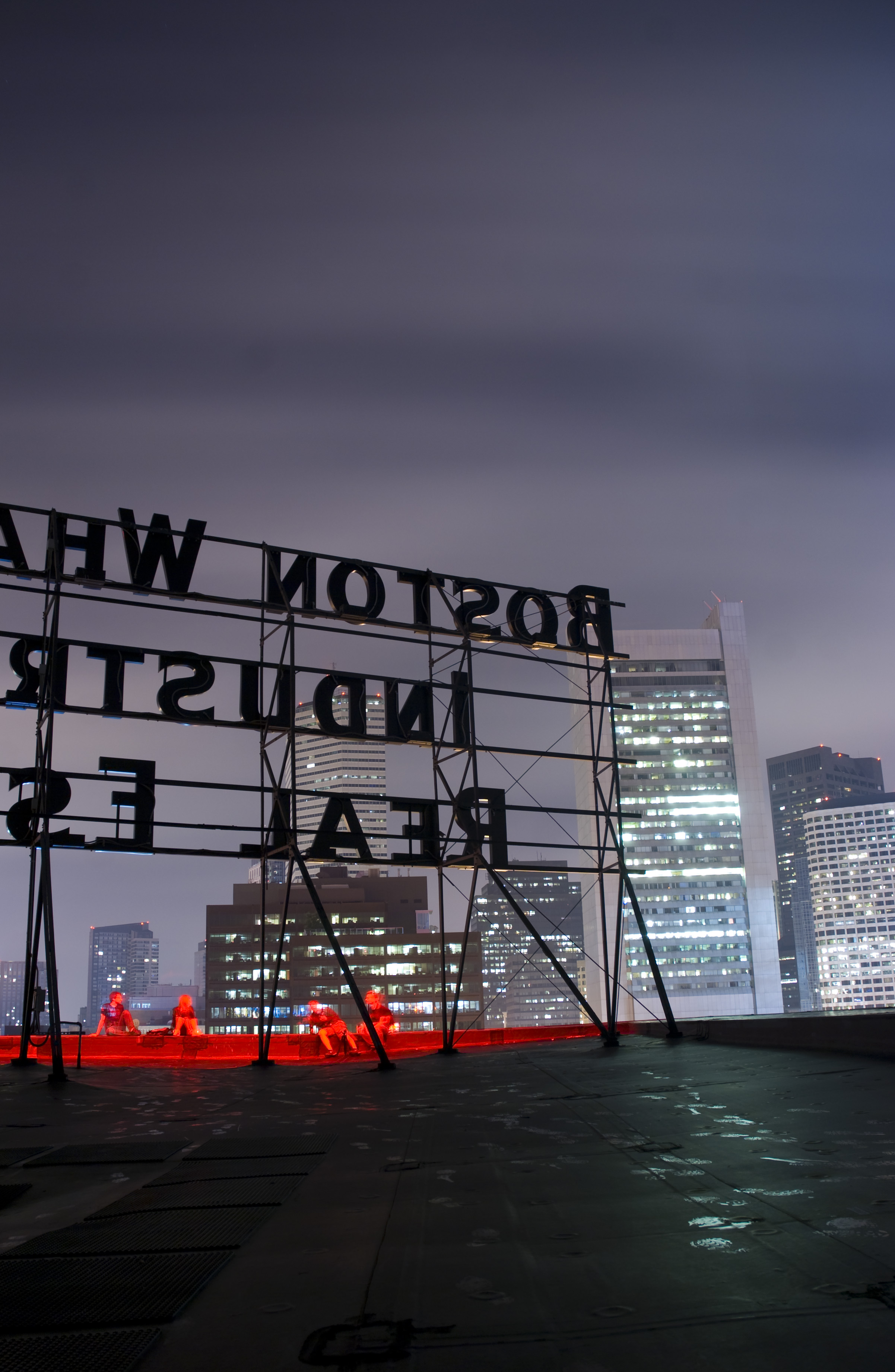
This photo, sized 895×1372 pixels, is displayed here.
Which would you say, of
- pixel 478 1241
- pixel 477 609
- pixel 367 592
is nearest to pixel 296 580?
pixel 367 592

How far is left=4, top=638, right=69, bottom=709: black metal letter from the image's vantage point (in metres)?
19.7

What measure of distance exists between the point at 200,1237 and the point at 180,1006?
21.5 meters

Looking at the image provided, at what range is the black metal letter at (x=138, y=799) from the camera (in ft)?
65.4

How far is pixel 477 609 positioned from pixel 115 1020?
14551 millimetres

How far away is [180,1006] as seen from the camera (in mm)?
24797

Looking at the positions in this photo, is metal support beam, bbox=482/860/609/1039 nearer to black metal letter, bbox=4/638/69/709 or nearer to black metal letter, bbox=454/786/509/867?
black metal letter, bbox=454/786/509/867

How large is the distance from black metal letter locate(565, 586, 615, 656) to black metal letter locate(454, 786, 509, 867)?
4841 millimetres

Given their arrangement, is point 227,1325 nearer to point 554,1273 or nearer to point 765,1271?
point 554,1273

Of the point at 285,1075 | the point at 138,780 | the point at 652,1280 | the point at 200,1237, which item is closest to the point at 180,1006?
the point at 138,780

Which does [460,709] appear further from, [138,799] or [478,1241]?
[478,1241]

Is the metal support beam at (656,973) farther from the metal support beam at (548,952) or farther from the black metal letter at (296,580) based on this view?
the black metal letter at (296,580)

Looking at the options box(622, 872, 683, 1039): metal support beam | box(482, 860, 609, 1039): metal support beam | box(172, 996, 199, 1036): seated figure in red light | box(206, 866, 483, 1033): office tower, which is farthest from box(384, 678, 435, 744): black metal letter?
box(206, 866, 483, 1033): office tower

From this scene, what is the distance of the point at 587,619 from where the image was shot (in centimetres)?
2711

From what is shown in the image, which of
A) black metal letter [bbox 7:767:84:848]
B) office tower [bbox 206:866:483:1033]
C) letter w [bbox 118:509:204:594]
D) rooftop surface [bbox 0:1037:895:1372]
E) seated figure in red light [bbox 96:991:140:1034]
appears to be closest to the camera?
rooftop surface [bbox 0:1037:895:1372]
